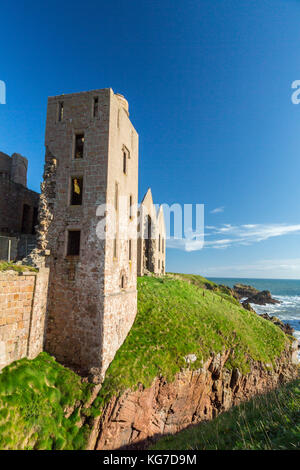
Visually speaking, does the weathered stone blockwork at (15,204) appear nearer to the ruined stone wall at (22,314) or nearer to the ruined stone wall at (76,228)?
the ruined stone wall at (76,228)

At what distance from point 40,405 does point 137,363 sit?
190 inches

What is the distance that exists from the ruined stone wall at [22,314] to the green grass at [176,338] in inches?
151

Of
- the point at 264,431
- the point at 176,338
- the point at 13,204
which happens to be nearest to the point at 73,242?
the point at 13,204

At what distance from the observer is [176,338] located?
48.7ft

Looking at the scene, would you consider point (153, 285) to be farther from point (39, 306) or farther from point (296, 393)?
point (296, 393)

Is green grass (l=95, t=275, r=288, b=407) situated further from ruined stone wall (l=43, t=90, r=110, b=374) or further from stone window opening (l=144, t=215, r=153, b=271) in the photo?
stone window opening (l=144, t=215, r=153, b=271)

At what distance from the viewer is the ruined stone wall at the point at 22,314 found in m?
9.50

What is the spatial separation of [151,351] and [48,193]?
1015 centimetres

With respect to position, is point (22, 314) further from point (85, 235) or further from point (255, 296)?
point (255, 296)

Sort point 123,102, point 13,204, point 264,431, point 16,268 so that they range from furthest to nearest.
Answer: point 13,204 < point 123,102 < point 16,268 < point 264,431

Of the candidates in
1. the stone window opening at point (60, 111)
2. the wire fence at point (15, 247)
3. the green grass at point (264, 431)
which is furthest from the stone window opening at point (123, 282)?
the stone window opening at point (60, 111)

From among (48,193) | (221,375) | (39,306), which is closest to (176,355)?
(221,375)

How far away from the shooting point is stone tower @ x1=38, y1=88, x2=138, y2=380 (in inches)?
454

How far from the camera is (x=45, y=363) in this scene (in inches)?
432
